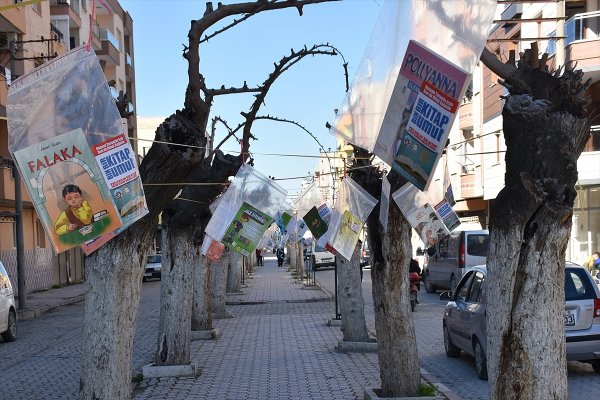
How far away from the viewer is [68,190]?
19.4 feet

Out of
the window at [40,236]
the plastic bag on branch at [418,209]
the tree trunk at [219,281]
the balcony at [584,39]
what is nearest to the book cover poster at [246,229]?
the plastic bag on branch at [418,209]

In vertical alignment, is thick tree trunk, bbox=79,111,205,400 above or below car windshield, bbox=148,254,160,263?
above

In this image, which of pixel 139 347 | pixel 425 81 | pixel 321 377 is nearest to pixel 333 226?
pixel 321 377

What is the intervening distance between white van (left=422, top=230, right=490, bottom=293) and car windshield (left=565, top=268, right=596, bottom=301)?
12.1m

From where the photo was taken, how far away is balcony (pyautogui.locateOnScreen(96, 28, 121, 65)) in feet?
169

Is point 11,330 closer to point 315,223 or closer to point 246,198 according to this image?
point 315,223

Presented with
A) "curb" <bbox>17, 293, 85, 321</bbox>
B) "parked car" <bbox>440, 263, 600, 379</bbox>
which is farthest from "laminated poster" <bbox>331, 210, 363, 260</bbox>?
"curb" <bbox>17, 293, 85, 321</bbox>

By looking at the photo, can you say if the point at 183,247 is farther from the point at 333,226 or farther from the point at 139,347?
the point at 139,347

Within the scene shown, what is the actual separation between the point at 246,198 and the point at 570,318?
4.59 m

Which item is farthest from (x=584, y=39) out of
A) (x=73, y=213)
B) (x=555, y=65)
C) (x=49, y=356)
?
(x=73, y=213)

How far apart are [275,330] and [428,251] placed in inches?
459

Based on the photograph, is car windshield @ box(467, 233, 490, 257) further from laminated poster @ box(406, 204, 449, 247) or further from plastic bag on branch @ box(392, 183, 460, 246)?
plastic bag on branch @ box(392, 183, 460, 246)

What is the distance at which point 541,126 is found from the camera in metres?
5.44

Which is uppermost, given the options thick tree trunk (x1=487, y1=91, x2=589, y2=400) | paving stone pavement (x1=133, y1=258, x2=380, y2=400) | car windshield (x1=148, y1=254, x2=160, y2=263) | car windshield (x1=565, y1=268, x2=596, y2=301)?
thick tree trunk (x1=487, y1=91, x2=589, y2=400)
